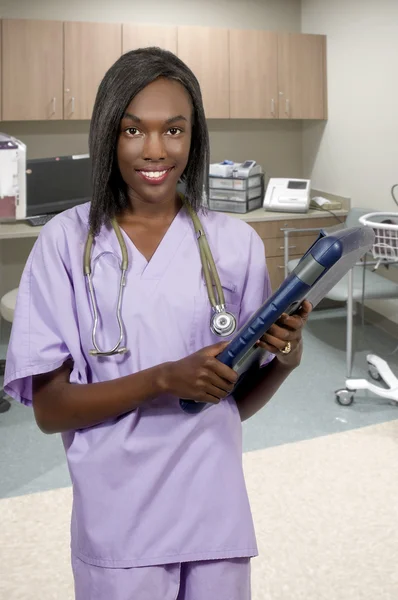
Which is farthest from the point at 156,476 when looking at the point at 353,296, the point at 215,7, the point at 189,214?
the point at 215,7

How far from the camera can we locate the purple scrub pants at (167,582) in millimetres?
815

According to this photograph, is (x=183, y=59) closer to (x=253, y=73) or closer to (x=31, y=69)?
(x=253, y=73)

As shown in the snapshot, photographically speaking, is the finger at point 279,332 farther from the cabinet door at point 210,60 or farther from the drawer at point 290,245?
the cabinet door at point 210,60

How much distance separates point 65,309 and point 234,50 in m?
3.83

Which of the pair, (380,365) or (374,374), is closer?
(380,365)

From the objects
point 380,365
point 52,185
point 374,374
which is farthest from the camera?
point 52,185

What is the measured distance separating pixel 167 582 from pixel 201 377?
0.28 metres

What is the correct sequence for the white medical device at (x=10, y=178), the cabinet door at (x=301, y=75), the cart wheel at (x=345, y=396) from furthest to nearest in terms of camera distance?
the cabinet door at (x=301, y=75), the cart wheel at (x=345, y=396), the white medical device at (x=10, y=178)

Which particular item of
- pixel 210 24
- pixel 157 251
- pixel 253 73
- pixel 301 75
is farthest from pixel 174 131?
pixel 210 24

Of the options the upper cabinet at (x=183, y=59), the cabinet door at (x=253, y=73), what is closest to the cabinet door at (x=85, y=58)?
the upper cabinet at (x=183, y=59)

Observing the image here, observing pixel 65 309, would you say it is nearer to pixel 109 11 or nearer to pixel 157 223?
pixel 157 223

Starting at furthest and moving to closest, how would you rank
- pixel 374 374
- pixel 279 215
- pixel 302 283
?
pixel 279 215 < pixel 374 374 < pixel 302 283

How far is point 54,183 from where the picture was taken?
3.85 meters

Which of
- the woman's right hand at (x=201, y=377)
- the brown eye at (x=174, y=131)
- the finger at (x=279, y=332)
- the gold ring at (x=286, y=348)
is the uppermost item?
the brown eye at (x=174, y=131)
